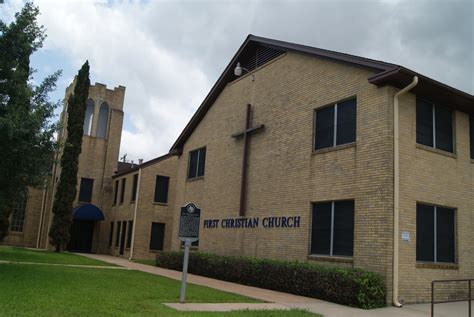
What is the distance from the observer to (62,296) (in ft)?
34.2

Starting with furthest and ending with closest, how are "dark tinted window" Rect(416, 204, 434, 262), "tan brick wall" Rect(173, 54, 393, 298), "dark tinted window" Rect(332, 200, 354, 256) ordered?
"dark tinted window" Rect(332, 200, 354, 256) → "dark tinted window" Rect(416, 204, 434, 262) → "tan brick wall" Rect(173, 54, 393, 298)

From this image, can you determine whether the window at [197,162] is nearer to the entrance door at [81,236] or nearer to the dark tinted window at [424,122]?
the dark tinted window at [424,122]

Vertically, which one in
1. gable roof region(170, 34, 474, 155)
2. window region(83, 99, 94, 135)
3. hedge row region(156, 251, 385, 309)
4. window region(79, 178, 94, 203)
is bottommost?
hedge row region(156, 251, 385, 309)

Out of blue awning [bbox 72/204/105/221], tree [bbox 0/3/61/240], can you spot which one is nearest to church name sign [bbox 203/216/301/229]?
tree [bbox 0/3/61/240]

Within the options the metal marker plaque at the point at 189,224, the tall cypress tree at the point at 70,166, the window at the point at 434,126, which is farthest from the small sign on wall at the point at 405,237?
the tall cypress tree at the point at 70,166

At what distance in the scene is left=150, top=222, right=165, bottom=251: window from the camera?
103ft

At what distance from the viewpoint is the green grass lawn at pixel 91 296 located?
893 cm

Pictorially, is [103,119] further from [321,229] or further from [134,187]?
[321,229]

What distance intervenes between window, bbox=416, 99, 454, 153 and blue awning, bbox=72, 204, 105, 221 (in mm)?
25644

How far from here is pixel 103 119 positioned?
122ft

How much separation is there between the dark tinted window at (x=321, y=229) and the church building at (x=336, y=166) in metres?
0.05

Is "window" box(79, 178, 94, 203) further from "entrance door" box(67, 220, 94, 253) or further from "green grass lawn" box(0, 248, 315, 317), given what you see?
"green grass lawn" box(0, 248, 315, 317)

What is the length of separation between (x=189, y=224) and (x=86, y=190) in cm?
2639

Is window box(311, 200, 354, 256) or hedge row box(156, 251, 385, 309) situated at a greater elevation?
window box(311, 200, 354, 256)
